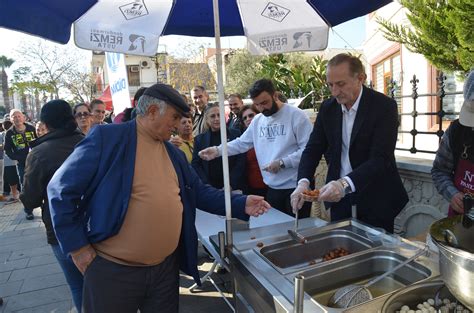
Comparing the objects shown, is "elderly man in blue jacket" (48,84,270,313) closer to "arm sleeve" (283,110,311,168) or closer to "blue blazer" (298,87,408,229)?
"blue blazer" (298,87,408,229)

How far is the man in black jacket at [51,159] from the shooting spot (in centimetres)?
241

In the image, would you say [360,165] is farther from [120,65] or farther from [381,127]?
[120,65]

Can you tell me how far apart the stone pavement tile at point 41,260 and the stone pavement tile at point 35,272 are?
111 millimetres

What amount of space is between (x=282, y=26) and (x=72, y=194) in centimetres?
184

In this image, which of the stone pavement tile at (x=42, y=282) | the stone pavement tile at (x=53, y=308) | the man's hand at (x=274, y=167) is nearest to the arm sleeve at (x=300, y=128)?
the man's hand at (x=274, y=167)

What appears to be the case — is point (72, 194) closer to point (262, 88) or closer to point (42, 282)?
point (262, 88)

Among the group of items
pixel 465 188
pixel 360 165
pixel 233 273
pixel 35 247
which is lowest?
pixel 35 247

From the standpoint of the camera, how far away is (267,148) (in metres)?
3.24

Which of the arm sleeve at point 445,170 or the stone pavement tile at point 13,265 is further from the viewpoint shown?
the stone pavement tile at point 13,265

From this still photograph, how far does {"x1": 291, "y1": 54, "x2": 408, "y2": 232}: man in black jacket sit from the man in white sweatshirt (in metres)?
0.74

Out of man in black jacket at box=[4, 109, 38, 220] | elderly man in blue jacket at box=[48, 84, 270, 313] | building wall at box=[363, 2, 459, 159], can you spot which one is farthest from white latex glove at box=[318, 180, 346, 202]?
man in black jacket at box=[4, 109, 38, 220]

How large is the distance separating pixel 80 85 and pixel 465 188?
1129 inches

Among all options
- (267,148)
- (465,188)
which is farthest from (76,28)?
(465,188)

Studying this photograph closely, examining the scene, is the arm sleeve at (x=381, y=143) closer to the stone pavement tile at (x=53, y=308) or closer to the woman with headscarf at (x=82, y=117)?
the stone pavement tile at (x=53, y=308)
